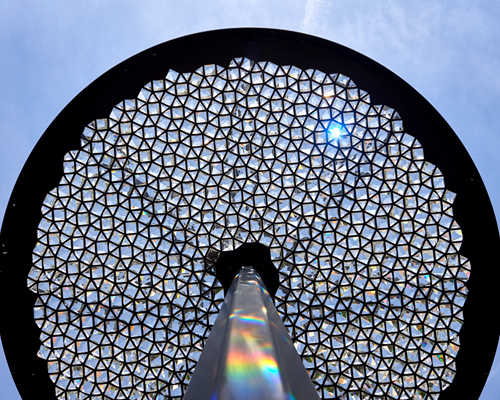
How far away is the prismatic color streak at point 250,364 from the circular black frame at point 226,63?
9.87 metres

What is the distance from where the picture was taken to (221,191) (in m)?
17.7

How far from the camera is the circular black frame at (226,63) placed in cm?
1636

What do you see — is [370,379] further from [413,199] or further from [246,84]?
[246,84]

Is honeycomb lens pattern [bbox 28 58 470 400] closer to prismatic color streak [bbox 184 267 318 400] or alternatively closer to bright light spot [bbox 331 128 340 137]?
bright light spot [bbox 331 128 340 137]

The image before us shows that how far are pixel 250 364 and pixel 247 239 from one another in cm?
1150

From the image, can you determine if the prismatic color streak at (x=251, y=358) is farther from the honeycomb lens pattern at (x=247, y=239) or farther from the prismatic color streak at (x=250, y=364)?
the honeycomb lens pattern at (x=247, y=239)

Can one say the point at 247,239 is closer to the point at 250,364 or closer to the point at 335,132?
the point at 335,132

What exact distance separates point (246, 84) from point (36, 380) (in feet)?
44.9

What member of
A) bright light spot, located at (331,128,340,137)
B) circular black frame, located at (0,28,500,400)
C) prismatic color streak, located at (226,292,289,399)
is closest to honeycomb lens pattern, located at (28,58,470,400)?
bright light spot, located at (331,128,340,137)

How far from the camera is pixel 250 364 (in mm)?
6383

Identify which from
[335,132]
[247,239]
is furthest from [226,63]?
[247,239]

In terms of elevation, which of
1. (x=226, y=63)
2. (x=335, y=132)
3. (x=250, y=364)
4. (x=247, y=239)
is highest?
(x=226, y=63)

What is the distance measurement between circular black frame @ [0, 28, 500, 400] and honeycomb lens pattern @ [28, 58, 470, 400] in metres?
0.44

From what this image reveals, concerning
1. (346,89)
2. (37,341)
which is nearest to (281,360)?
(346,89)
